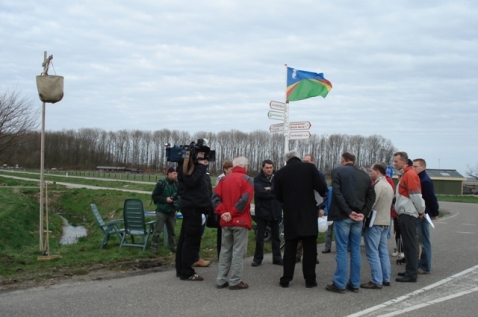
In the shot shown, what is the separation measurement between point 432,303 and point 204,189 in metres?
3.60

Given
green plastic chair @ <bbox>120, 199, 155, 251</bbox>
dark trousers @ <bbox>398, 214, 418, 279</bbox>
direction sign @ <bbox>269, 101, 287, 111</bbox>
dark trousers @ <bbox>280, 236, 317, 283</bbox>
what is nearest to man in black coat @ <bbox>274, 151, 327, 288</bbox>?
dark trousers @ <bbox>280, 236, 317, 283</bbox>

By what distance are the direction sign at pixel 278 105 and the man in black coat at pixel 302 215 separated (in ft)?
20.0

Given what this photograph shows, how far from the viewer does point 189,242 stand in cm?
774

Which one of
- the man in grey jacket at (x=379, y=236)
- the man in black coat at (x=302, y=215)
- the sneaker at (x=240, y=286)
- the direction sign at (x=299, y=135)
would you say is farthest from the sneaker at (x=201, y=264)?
the direction sign at (x=299, y=135)

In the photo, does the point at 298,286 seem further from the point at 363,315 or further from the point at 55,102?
the point at 55,102

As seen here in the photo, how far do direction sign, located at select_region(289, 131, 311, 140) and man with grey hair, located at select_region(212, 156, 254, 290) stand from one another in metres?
5.58

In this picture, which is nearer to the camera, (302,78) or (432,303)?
(432,303)

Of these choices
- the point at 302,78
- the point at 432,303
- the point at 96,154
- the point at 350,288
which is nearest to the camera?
the point at 432,303

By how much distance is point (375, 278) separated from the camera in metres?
7.41

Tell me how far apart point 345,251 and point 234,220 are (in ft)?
5.39

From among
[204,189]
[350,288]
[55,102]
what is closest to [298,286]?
[350,288]

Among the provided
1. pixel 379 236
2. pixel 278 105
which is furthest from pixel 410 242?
pixel 278 105

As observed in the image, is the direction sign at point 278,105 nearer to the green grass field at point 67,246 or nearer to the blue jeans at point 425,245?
the green grass field at point 67,246

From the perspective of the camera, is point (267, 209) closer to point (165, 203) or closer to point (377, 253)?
point (165, 203)
